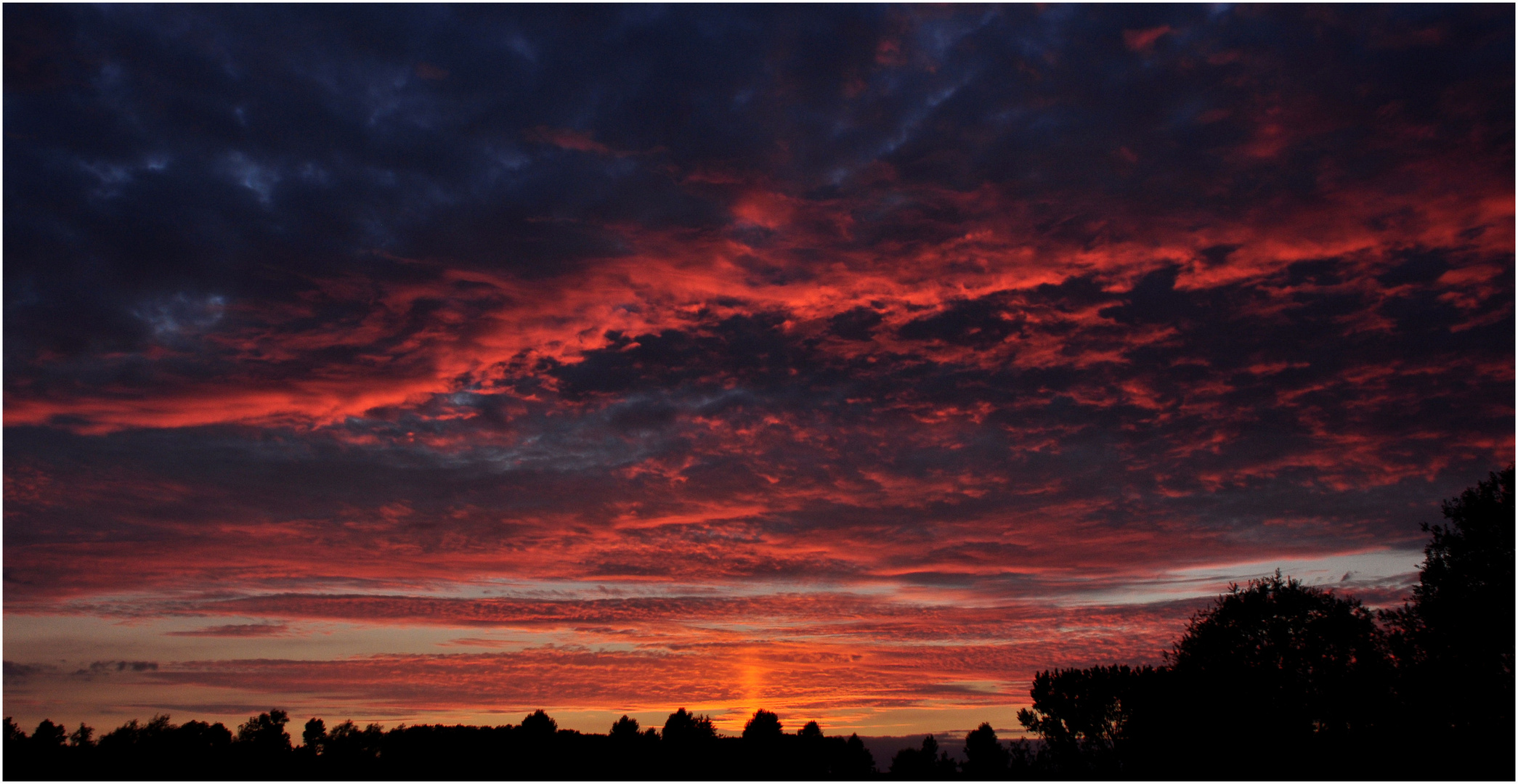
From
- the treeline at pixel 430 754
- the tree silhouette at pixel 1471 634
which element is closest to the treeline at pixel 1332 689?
the tree silhouette at pixel 1471 634

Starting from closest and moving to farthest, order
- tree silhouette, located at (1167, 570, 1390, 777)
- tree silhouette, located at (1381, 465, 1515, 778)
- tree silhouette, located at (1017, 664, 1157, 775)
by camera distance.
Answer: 1. tree silhouette, located at (1381, 465, 1515, 778)
2. tree silhouette, located at (1167, 570, 1390, 777)
3. tree silhouette, located at (1017, 664, 1157, 775)

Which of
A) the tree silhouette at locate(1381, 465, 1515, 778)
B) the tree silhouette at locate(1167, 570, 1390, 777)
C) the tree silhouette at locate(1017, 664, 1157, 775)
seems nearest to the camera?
the tree silhouette at locate(1381, 465, 1515, 778)

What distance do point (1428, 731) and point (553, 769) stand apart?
114m

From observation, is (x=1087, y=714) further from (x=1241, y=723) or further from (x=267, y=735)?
(x=267, y=735)

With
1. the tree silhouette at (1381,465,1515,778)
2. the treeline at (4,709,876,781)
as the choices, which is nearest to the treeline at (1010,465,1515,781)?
the tree silhouette at (1381,465,1515,778)

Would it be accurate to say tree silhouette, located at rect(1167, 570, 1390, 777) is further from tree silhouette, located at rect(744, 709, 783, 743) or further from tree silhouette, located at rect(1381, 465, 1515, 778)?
tree silhouette, located at rect(744, 709, 783, 743)

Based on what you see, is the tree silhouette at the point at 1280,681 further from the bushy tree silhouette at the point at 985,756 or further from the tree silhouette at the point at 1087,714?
the bushy tree silhouette at the point at 985,756

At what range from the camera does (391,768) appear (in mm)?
127938

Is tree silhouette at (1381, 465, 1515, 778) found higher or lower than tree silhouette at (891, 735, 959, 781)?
higher

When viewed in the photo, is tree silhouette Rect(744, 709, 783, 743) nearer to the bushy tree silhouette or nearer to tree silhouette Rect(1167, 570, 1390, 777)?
the bushy tree silhouette

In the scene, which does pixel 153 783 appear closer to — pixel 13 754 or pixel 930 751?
pixel 13 754

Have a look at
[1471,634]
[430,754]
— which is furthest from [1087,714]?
[430,754]

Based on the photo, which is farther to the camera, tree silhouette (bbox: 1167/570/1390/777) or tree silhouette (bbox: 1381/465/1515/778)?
tree silhouette (bbox: 1167/570/1390/777)

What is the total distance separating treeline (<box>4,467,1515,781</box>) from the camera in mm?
49406
